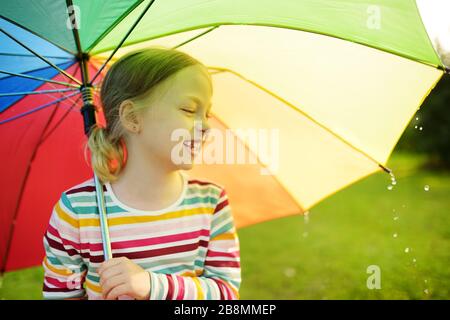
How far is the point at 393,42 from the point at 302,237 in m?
3.44

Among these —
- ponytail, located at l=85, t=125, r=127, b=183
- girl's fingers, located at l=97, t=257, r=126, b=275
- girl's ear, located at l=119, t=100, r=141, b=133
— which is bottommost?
girl's fingers, located at l=97, t=257, r=126, b=275

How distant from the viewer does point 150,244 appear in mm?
1822

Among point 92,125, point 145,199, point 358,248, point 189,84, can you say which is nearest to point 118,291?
point 145,199

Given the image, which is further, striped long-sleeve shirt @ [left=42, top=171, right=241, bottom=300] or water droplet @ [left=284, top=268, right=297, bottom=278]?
water droplet @ [left=284, top=268, right=297, bottom=278]

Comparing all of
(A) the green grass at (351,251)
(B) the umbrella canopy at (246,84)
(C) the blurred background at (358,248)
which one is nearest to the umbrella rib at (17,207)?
(B) the umbrella canopy at (246,84)

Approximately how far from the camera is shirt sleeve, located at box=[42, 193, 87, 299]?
1.81 m

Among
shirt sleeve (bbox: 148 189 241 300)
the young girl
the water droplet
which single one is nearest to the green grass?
the water droplet

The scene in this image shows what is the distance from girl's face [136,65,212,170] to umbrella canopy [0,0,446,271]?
0.16 m

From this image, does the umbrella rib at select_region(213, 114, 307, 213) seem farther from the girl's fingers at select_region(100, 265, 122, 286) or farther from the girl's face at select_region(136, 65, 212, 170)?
the girl's fingers at select_region(100, 265, 122, 286)

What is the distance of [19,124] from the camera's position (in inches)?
86.9

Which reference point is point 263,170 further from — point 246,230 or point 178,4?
point 246,230

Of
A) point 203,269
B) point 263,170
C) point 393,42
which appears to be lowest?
point 203,269

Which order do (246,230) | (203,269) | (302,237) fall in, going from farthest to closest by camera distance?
(246,230), (302,237), (203,269)
